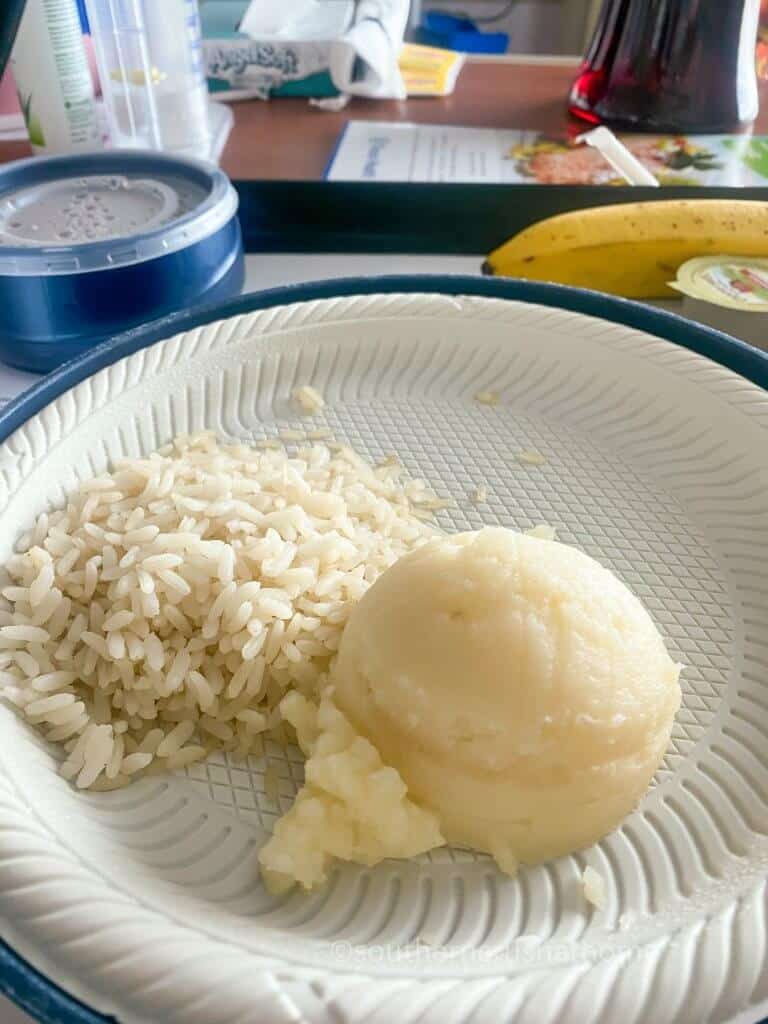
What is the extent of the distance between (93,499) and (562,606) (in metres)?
0.43

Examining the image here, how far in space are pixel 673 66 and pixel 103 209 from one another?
3.08ft

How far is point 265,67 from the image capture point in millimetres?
1630

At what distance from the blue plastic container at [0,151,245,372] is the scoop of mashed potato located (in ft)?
1.96

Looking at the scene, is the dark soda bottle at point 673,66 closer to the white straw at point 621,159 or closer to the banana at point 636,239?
the white straw at point 621,159

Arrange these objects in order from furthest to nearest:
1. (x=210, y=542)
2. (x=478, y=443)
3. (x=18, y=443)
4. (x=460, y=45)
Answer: (x=460, y=45) < (x=478, y=443) < (x=18, y=443) < (x=210, y=542)

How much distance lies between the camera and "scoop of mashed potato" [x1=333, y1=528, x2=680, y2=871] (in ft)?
1.83

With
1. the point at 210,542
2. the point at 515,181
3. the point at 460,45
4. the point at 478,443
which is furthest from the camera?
the point at 460,45

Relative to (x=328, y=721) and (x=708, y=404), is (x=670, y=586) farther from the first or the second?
(x=328, y=721)

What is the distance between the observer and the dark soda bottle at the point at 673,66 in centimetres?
133

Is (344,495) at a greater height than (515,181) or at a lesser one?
lesser

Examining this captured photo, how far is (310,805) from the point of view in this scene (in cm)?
56

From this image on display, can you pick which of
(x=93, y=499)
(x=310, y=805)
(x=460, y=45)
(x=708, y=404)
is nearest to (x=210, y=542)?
(x=93, y=499)

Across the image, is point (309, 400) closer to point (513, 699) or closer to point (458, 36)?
point (513, 699)

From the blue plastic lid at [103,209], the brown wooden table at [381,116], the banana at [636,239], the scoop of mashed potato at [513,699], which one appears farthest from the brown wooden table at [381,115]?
the scoop of mashed potato at [513,699]
